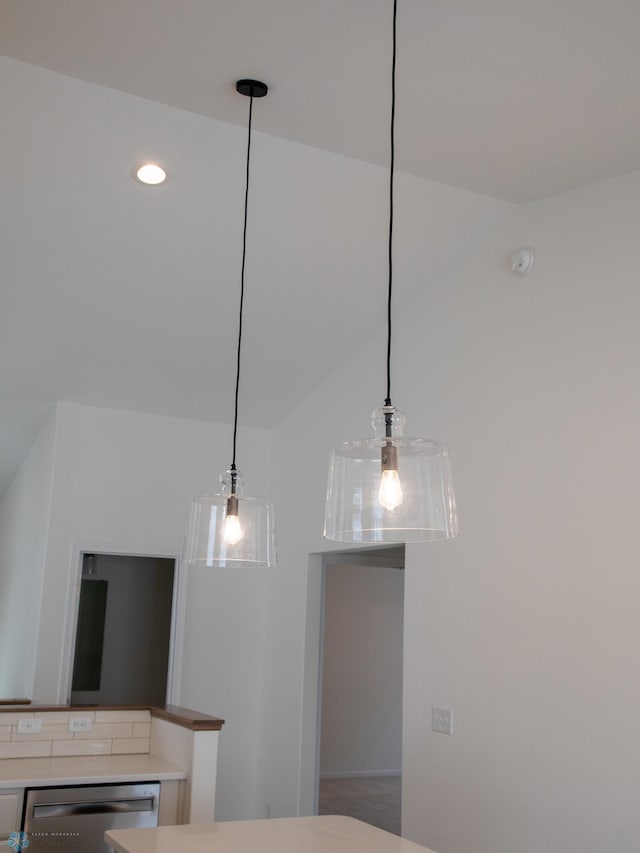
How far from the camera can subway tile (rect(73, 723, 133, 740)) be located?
4125mm

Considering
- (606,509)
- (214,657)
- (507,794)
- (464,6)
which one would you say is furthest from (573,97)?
(214,657)

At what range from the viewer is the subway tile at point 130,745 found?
13.7 feet

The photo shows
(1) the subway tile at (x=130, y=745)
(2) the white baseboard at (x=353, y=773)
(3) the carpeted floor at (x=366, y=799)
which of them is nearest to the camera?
(1) the subway tile at (x=130, y=745)

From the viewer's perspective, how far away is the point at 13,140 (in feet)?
12.7

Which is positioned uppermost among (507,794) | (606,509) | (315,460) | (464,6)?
(464,6)

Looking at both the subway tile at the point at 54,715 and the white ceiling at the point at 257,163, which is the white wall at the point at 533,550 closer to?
the white ceiling at the point at 257,163

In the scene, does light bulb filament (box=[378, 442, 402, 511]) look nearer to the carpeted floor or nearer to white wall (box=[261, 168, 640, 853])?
white wall (box=[261, 168, 640, 853])

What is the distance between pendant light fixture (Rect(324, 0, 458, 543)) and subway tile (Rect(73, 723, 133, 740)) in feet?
8.86

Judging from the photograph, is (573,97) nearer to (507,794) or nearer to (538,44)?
(538,44)

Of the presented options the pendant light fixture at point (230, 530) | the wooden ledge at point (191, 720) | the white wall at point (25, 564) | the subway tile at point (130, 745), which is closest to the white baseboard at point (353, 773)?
the white wall at point (25, 564)

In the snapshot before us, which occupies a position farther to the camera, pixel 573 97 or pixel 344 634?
pixel 344 634

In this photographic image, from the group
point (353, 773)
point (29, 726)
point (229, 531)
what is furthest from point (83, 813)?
point (353, 773)

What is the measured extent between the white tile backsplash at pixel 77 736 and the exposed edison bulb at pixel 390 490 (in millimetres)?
2816

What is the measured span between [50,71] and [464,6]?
1.79 metres
